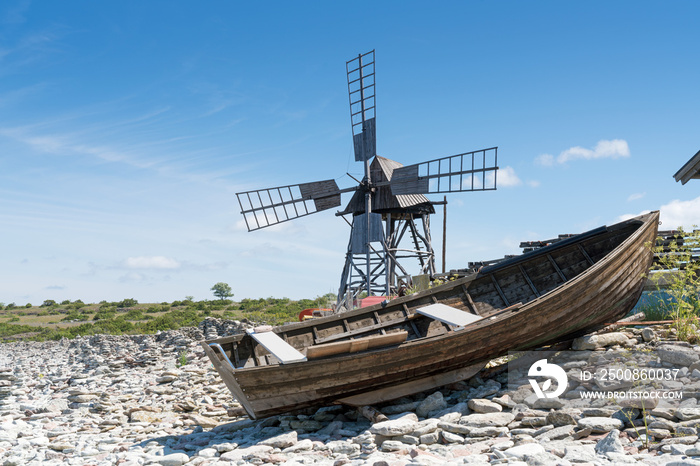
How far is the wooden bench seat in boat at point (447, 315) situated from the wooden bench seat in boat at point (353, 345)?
3.33 ft

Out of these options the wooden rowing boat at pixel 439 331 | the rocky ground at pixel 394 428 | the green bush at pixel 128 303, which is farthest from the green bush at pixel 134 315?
the wooden rowing boat at pixel 439 331

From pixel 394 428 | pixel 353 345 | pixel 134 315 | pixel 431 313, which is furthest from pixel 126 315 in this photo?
pixel 394 428

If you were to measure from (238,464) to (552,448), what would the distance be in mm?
3972

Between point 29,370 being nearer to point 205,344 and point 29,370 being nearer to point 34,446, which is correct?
point 34,446

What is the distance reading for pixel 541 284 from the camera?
1089cm

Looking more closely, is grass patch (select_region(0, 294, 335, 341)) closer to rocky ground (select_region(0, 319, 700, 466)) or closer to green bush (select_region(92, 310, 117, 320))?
green bush (select_region(92, 310, 117, 320))

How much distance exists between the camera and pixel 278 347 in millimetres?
8242

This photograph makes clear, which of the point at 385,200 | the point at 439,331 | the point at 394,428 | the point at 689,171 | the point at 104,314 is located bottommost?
the point at 394,428

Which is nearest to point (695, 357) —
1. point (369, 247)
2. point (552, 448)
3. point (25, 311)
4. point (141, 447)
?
point (552, 448)

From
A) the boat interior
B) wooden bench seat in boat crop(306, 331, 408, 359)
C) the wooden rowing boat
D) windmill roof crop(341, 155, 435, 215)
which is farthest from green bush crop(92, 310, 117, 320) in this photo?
wooden bench seat in boat crop(306, 331, 408, 359)

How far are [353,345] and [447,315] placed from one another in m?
2.10

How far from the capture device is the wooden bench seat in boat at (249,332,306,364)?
782cm

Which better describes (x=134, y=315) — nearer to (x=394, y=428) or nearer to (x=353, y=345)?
(x=353, y=345)

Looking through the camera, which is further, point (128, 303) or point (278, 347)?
point (128, 303)
